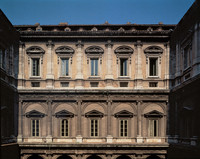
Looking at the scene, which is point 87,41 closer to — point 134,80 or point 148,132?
point 134,80

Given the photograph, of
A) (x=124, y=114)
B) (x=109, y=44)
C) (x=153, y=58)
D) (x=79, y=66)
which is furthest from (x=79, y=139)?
(x=153, y=58)

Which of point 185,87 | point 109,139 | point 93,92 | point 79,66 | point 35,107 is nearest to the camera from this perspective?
point 185,87

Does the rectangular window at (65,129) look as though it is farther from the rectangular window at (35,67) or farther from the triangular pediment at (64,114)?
the rectangular window at (35,67)

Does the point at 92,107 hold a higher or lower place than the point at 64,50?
lower

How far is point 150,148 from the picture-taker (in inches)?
703

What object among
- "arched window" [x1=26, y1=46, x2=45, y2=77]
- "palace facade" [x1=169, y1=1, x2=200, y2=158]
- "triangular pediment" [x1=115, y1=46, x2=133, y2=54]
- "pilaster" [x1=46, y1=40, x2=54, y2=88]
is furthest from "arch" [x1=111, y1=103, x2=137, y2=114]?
"arched window" [x1=26, y1=46, x2=45, y2=77]

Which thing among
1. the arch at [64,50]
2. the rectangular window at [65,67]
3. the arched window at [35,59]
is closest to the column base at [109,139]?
the rectangular window at [65,67]

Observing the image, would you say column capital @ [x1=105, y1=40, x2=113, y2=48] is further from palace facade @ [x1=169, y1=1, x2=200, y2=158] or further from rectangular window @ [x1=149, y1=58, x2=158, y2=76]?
palace facade @ [x1=169, y1=1, x2=200, y2=158]

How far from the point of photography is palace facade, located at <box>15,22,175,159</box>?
18.0 m

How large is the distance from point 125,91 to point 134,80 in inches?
55.9

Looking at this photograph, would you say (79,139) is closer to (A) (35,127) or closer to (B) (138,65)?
(A) (35,127)

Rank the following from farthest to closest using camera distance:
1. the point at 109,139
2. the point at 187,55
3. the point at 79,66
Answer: the point at 79,66, the point at 109,139, the point at 187,55

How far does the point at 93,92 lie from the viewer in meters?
18.2

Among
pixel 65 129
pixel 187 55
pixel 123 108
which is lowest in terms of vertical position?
pixel 65 129
